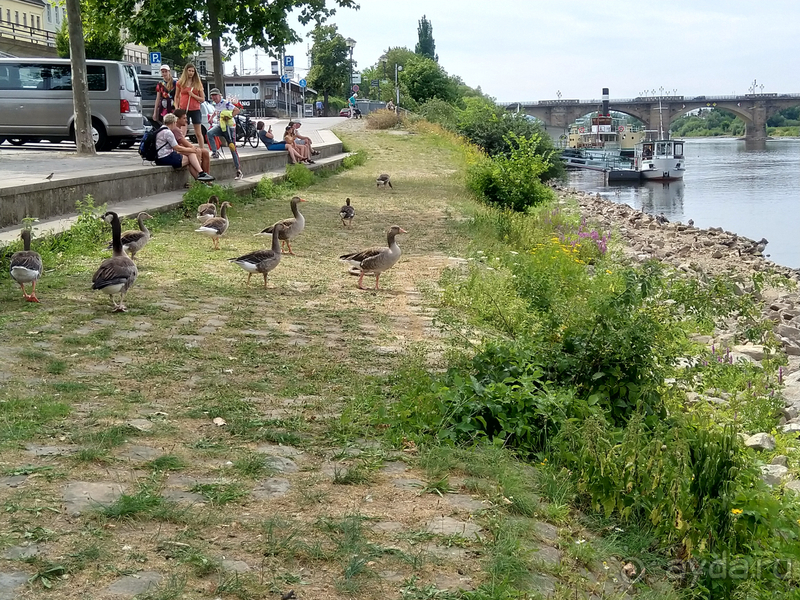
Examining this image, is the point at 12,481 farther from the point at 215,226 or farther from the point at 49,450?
the point at 215,226

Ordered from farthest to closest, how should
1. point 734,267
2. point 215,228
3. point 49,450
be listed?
point 734,267, point 215,228, point 49,450

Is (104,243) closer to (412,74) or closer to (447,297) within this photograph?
(447,297)

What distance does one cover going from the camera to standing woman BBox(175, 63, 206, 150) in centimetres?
1728

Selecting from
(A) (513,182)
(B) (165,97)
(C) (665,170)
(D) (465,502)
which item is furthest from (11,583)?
(C) (665,170)

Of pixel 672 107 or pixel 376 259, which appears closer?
pixel 376 259

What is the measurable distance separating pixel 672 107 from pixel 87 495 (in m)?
118

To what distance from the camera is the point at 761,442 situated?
7301 mm

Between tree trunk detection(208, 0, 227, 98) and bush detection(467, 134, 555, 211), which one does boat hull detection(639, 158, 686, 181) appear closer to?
tree trunk detection(208, 0, 227, 98)

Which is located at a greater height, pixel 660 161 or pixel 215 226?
pixel 215 226

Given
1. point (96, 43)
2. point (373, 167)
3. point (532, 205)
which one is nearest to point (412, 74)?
point (96, 43)

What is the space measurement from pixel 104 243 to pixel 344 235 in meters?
3.92

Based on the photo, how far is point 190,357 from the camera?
6.58m

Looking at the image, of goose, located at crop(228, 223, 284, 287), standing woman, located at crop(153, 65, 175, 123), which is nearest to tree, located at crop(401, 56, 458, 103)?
standing woman, located at crop(153, 65, 175, 123)

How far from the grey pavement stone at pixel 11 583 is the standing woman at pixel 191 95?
1434 cm
